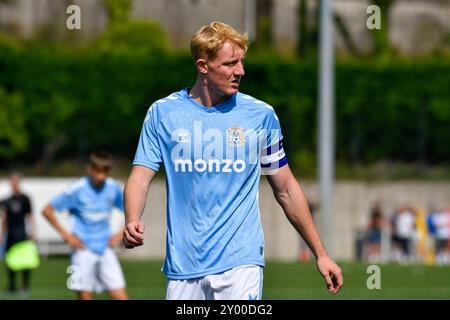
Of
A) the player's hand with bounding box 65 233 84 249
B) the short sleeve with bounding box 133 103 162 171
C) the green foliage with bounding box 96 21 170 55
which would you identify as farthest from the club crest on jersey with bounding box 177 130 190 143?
the green foliage with bounding box 96 21 170 55

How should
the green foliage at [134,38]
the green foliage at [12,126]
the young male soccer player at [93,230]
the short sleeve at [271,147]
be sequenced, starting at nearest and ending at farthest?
1. the short sleeve at [271,147]
2. the young male soccer player at [93,230]
3. the green foliage at [12,126]
4. the green foliage at [134,38]

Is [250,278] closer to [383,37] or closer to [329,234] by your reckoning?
[329,234]

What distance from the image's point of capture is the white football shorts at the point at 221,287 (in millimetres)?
6496

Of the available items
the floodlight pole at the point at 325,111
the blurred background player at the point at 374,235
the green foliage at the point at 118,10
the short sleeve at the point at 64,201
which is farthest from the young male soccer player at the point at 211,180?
the green foliage at the point at 118,10

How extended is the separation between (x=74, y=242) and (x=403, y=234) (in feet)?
74.7

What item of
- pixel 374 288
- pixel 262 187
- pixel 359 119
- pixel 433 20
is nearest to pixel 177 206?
pixel 374 288

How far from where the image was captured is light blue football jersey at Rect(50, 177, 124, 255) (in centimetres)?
1445

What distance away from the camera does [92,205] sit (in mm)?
14500

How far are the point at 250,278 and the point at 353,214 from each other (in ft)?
104

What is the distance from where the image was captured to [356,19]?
4412 centimetres

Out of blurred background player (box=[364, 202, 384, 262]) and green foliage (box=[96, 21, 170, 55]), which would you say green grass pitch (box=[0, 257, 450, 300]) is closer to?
blurred background player (box=[364, 202, 384, 262])

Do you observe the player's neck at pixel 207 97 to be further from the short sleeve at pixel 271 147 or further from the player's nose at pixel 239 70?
the short sleeve at pixel 271 147

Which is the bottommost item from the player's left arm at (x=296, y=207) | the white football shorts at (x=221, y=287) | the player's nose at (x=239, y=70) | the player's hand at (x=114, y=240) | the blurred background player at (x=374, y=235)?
the blurred background player at (x=374, y=235)

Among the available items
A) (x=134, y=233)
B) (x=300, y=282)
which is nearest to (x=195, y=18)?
(x=300, y=282)
